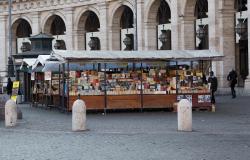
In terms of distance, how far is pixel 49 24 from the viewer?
193 ft

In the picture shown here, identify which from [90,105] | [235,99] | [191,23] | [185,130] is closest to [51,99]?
[90,105]

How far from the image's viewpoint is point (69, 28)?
55.9 m

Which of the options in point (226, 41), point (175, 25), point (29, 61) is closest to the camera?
point (29, 61)

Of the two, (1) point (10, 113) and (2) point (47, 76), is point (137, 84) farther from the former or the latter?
(1) point (10, 113)

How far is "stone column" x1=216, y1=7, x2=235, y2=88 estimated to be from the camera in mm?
39531

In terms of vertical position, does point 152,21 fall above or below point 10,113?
above

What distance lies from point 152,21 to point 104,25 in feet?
17.8

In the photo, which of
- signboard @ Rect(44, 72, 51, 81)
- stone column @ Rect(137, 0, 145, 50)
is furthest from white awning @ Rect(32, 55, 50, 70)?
stone column @ Rect(137, 0, 145, 50)

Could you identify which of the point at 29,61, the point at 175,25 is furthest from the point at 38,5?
the point at 29,61

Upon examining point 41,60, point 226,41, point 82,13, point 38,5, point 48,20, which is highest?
point 38,5

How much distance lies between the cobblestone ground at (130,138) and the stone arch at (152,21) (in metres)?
23.1

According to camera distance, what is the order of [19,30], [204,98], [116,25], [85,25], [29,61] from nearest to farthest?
[204,98] < [29,61] < [116,25] < [85,25] < [19,30]

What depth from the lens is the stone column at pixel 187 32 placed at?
4394 centimetres

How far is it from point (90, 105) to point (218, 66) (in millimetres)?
15183
